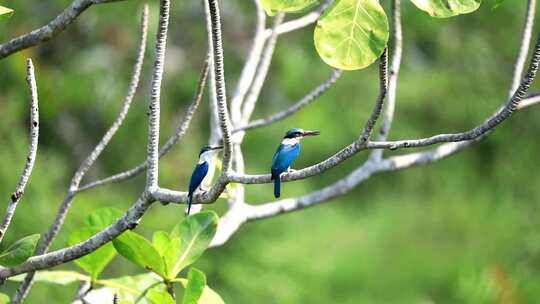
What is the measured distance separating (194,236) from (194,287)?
5.3 inches

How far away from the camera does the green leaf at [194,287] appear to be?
171 cm

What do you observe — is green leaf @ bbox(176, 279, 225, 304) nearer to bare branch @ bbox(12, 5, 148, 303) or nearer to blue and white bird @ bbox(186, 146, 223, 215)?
blue and white bird @ bbox(186, 146, 223, 215)

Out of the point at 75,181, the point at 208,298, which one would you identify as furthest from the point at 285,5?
the point at 75,181

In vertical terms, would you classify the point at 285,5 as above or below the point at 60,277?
above

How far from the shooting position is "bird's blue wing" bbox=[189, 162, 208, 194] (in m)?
1.90

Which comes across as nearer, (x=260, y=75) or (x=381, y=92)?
(x=381, y=92)

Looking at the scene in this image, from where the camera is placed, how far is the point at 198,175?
1946mm

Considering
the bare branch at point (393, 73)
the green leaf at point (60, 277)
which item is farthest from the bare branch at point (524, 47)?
the green leaf at point (60, 277)

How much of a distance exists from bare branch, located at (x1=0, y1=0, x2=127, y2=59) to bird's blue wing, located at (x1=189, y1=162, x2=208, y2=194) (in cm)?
37

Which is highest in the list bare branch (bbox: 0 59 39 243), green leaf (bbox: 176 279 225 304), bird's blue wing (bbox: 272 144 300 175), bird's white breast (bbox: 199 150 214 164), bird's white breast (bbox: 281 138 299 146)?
bare branch (bbox: 0 59 39 243)

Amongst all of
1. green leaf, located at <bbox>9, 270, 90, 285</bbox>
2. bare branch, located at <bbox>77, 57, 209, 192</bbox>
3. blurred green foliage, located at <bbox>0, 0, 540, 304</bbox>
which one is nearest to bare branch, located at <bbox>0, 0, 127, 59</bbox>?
bare branch, located at <bbox>77, 57, 209, 192</bbox>

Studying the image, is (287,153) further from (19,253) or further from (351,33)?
(19,253)

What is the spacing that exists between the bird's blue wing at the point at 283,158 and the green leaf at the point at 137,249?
26cm

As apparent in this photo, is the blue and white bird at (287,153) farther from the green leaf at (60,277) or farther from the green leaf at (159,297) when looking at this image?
the green leaf at (60,277)
